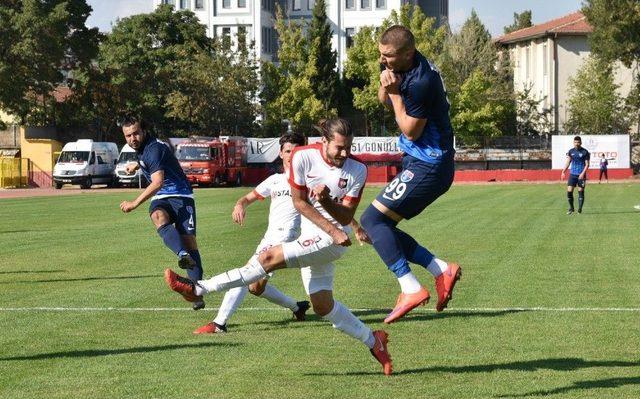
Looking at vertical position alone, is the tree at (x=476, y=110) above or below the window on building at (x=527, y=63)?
below

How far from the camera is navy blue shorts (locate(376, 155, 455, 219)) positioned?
852cm

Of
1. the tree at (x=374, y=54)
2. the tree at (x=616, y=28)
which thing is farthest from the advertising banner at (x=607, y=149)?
the tree at (x=374, y=54)

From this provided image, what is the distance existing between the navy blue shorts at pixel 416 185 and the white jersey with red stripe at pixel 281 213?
9.13ft

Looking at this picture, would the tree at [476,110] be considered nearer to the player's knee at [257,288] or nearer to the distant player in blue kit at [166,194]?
the distant player in blue kit at [166,194]

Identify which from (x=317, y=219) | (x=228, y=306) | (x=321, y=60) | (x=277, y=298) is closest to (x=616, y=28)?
(x=321, y=60)

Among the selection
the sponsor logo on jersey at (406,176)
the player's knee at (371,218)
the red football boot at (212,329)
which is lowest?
the red football boot at (212,329)

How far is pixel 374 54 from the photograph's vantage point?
9200 centimetres

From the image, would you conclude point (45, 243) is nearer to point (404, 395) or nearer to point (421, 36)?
point (404, 395)

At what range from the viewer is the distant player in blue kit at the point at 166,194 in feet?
40.9

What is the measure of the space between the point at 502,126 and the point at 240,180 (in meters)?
29.2

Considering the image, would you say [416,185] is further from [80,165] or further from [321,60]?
[321,60]

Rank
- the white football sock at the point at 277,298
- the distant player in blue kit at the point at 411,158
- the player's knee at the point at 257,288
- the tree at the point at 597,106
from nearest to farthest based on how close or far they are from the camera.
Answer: the distant player in blue kit at the point at 411,158 < the player's knee at the point at 257,288 < the white football sock at the point at 277,298 < the tree at the point at 597,106

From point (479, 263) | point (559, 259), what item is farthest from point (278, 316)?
point (559, 259)

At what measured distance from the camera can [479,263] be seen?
1820 cm
